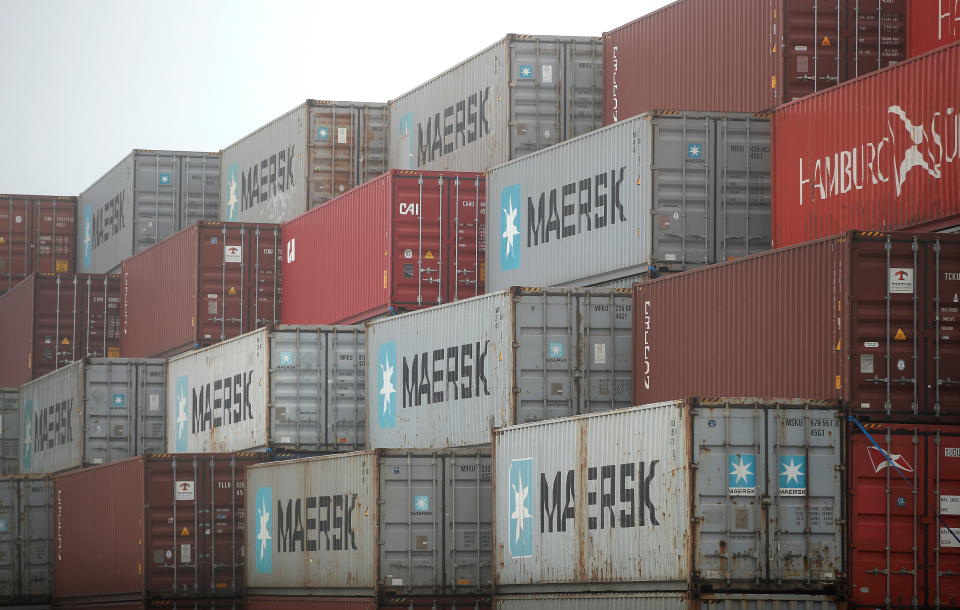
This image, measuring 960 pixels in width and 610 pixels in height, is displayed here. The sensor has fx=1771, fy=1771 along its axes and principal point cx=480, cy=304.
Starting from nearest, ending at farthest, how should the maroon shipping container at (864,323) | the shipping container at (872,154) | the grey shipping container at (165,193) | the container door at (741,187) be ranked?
the maroon shipping container at (864,323)
the shipping container at (872,154)
the container door at (741,187)
the grey shipping container at (165,193)

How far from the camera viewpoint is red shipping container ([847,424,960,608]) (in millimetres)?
22016

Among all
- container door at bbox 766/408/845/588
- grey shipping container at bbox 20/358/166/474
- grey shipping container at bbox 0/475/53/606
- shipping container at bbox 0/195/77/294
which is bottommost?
grey shipping container at bbox 0/475/53/606

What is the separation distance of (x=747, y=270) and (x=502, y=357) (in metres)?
5.33

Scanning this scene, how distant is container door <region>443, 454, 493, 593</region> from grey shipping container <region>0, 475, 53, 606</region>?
16.6 m

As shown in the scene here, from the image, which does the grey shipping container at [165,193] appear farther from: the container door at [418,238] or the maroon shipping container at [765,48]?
the maroon shipping container at [765,48]

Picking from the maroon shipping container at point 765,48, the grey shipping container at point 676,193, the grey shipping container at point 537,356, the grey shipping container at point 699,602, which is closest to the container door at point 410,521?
the grey shipping container at point 537,356

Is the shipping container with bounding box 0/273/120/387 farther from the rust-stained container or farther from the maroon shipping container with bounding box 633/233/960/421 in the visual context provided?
the maroon shipping container with bounding box 633/233/960/421

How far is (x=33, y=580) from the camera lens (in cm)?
4159

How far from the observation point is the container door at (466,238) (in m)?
34.2

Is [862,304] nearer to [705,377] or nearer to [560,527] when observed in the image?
[705,377]

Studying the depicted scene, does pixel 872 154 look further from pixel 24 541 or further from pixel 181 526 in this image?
pixel 24 541

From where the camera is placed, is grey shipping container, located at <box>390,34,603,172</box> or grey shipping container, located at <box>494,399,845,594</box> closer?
grey shipping container, located at <box>494,399,845,594</box>

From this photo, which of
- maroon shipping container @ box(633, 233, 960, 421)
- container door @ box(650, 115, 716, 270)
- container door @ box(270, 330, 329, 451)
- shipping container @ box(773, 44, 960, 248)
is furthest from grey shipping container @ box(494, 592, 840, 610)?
container door @ box(270, 330, 329, 451)

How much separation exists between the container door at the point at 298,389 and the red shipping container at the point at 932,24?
40.9 feet
